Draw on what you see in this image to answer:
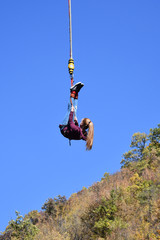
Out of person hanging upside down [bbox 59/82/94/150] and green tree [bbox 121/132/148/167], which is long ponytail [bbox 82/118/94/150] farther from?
green tree [bbox 121/132/148/167]

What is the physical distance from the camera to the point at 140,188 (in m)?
36.4

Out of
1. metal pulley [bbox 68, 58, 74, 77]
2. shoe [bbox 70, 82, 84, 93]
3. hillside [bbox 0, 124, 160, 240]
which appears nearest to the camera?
metal pulley [bbox 68, 58, 74, 77]

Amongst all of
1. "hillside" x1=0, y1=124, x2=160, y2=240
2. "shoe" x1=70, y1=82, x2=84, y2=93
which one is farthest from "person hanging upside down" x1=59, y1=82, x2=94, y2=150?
"hillside" x1=0, y1=124, x2=160, y2=240

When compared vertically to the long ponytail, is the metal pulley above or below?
above

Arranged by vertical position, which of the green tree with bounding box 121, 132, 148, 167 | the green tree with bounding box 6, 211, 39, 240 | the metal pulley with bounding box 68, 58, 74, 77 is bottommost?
the metal pulley with bounding box 68, 58, 74, 77

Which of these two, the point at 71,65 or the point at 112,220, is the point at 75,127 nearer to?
the point at 71,65

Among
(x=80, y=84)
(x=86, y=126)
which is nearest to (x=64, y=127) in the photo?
(x=86, y=126)

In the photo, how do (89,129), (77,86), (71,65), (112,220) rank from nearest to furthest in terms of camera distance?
(71,65) → (77,86) → (89,129) → (112,220)

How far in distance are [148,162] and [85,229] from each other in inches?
855

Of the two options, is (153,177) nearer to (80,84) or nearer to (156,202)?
(156,202)

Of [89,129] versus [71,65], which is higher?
[71,65]

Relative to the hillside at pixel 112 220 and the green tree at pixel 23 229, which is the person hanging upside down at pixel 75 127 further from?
the green tree at pixel 23 229

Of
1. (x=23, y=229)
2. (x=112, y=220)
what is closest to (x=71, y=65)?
(x=112, y=220)

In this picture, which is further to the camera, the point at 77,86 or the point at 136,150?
the point at 136,150
